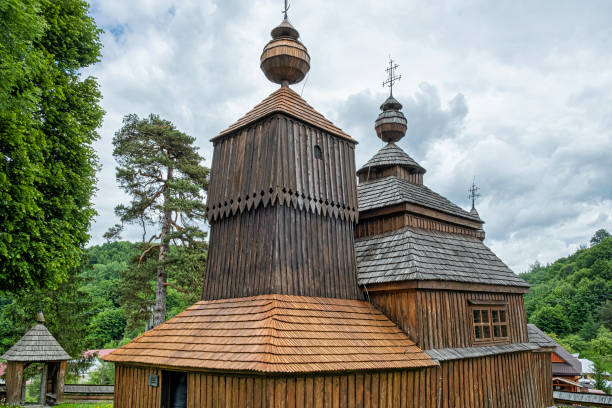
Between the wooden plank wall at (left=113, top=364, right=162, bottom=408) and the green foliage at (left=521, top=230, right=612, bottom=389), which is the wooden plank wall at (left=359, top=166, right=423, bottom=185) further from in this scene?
the green foliage at (left=521, top=230, right=612, bottom=389)

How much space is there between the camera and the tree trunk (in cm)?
2112

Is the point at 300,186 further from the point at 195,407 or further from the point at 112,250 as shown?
the point at 112,250

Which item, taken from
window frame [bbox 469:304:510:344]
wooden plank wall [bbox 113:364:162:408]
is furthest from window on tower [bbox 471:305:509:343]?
wooden plank wall [bbox 113:364:162:408]

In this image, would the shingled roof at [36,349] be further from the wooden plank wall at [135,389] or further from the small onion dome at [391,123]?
the small onion dome at [391,123]

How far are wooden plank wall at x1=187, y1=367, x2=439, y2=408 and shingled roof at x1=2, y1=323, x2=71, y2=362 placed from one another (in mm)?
11456

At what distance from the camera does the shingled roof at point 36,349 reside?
16.9 metres

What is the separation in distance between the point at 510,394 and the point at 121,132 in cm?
2024

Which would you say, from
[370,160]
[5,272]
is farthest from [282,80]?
[5,272]

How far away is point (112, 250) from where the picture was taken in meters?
60.6

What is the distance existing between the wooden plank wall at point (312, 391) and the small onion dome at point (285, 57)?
28.0 ft

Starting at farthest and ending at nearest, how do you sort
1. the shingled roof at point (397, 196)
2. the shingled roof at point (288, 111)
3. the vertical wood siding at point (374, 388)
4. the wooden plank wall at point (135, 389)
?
the shingled roof at point (397, 196) < the shingled roof at point (288, 111) < the wooden plank wall at point (135, 389) < the vertical wood siding at point (374, 388)

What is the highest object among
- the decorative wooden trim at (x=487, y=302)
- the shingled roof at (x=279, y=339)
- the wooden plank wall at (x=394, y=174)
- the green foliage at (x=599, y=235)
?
the green foliage at (x=599, y=235)

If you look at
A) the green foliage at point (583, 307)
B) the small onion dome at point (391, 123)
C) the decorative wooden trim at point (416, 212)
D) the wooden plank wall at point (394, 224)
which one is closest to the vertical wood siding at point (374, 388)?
the wooden plank wall at point (394, 224)

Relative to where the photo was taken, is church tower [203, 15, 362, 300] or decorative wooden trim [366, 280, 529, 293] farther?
decorative wooden trim [366, 280, 529, 293]
